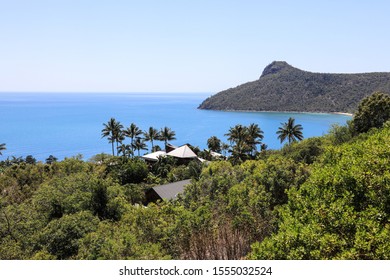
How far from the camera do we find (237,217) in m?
11.8

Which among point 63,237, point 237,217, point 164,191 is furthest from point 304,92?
point 63,237

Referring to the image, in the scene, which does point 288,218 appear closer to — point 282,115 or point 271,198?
point 271,198

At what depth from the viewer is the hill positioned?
479 feet

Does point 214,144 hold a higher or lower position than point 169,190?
higher

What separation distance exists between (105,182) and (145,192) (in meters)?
12.7

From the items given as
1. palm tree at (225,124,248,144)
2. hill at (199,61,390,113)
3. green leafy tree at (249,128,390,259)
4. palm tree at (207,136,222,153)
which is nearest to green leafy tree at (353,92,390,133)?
palm tree at (225,124,248,144)

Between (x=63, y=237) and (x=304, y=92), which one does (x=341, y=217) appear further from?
(x=304, y=92)

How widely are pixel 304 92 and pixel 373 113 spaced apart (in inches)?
5091

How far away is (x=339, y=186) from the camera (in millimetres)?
8352

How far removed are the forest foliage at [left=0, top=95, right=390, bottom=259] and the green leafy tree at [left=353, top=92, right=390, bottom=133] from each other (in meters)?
24.8

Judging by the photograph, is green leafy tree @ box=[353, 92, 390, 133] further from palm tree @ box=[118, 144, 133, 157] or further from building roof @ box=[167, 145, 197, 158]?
palm tree @ box=[118, 144, 133, 157]

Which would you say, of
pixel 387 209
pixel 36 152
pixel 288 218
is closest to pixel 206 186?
pixel 288 218

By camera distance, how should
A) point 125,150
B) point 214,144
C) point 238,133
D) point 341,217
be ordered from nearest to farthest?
point 341,217
point 238,133
point 214,144
point 125,150

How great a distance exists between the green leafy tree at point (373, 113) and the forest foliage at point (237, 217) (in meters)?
24.8
